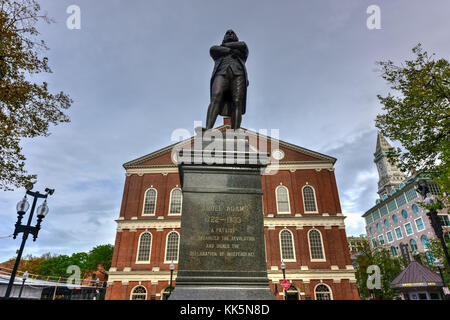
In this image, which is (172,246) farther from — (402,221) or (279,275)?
(402,221)

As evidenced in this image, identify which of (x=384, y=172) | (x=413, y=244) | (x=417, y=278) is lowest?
(x=417, y=278)

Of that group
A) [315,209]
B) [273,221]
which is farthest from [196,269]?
[315,209]

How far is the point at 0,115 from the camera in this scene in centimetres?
816

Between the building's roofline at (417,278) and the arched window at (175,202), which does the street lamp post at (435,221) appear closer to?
the building's roofline at (417,278)

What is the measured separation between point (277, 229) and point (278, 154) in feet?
28.8

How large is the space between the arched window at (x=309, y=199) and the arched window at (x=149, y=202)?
53.8 ft

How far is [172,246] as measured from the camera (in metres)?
25.7

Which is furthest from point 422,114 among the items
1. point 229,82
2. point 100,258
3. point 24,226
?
point 100,258

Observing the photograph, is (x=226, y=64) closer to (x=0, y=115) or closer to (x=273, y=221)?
(x=0, y=115)

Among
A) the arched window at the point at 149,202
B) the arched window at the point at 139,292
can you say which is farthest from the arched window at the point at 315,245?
the arched window at the point at 149,202

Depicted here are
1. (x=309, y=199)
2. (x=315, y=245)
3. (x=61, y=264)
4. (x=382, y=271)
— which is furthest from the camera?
(x=61, y=264)

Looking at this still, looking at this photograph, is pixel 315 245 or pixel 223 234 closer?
pixel 223 234

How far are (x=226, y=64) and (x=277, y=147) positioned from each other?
25555mm

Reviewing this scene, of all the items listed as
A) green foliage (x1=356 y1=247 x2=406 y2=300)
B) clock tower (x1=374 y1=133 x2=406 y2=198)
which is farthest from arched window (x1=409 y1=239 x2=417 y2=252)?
clock tower (x1=374 y1=133 x2=406 y2=198)
